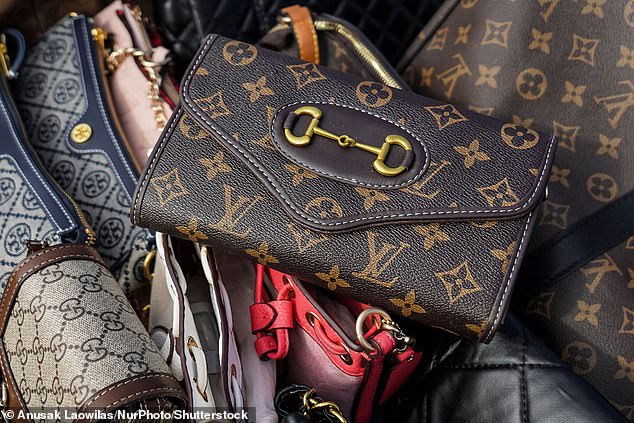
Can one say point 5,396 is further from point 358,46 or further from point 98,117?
point 358,46

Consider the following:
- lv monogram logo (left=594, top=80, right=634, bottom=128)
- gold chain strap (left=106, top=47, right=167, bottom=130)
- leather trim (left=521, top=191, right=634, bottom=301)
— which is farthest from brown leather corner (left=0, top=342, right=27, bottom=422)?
lv monogram logo (left=594, top=80, right=634, bottom=128)

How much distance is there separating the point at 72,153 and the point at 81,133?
4 cm

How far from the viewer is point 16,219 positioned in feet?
3.56

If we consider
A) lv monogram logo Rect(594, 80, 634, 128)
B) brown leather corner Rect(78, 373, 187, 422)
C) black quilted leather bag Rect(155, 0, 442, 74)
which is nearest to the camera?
brown leather corner Rect(78, 373, 187, 422)

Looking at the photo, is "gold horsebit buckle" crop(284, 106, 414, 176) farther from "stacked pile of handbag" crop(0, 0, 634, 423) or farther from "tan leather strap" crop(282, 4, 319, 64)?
"tan leather strap" crop(282, 4, 319, 64)

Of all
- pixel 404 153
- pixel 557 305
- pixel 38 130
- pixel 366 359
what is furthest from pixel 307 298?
pixel 38 130

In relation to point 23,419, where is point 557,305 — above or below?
above

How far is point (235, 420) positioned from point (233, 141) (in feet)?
1.25

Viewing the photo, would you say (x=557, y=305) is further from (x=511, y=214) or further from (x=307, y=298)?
(x=307, y=298)

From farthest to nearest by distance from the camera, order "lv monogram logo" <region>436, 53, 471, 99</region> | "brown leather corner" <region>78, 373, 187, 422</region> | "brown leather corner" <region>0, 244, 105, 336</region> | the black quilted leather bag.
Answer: the black quilted leather bag, "lv monogram logo" <region>436, 53, 471, 99</region>, "brown leather corner" <region>0, 244, 105, 336</region>, "brown leather corner" <region>78, 373, 187, 422</region>

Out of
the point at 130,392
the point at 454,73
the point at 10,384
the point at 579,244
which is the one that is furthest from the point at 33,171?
the point at 579,244

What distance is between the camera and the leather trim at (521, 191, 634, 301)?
105 centimetres

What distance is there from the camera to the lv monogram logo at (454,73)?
3.89 ft

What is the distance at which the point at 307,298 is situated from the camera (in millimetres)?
943
